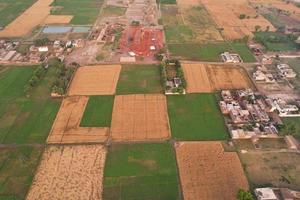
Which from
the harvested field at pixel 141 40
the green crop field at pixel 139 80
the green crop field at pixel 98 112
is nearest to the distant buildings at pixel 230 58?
the harvested field at pixel 141 40

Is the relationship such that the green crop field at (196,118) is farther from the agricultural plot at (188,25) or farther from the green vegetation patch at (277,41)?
the green vegetation patch at (277,41)

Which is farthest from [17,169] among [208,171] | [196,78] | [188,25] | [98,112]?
[188,25]

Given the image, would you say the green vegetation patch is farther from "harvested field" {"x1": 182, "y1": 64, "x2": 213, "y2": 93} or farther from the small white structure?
the small white structure

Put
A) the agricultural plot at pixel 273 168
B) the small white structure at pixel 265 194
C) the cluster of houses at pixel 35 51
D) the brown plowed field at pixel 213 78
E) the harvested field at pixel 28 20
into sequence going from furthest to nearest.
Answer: the harvested field at pixel 28 20, the cluster of houses at pixel 35 51, the brown plowed field at pixel 213 78, the agricultural plot at pixel 273 168, the small white structure at pixel 265 194

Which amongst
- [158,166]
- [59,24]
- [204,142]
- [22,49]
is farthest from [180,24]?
[158,166]

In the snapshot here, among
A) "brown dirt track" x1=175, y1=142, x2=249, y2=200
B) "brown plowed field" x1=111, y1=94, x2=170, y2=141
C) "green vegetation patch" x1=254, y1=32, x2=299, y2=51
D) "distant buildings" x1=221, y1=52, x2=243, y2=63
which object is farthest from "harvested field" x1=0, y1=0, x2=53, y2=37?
"green vegetation patch" x1=254, y1=32, x2=299, y2=51

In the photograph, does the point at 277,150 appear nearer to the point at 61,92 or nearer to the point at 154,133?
the point at 154,133

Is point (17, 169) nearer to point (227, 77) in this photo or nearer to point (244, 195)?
point (244, 195)

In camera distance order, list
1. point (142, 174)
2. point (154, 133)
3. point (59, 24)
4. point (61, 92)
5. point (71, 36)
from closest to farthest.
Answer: point (142, 174) < point (154, 133) < point (61, 92) < point (71, 36) < point (59, 24)
